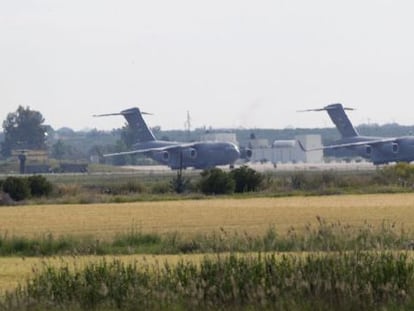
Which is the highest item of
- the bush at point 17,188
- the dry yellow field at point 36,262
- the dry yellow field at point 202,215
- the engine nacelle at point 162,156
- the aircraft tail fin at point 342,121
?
the aircraft tail fin at point 342,121

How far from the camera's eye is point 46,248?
3725 cm

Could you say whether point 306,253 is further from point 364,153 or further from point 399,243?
point 364,153

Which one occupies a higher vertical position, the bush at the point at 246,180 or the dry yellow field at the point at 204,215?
the bush at the point at 246,180

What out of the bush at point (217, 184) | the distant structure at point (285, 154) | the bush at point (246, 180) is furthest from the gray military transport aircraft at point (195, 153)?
the distant structure at point (285, 154)

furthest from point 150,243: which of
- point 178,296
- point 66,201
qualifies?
point 66,201

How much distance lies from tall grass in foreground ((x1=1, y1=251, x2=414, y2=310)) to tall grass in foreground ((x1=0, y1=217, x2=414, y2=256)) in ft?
4.80

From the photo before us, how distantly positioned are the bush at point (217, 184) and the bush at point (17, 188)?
391 inches

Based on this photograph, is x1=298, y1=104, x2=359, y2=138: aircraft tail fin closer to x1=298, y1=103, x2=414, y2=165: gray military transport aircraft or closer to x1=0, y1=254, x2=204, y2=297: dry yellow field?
x1=298, y1=103, x2=414, y2=165: gray military transport aircraft

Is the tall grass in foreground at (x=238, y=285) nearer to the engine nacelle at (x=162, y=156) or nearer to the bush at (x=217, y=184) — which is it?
the bush at (x=217, y=184)

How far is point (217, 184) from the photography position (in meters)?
76.9

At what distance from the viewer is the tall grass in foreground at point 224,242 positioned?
1045 inches

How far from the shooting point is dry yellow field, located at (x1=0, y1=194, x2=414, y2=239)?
4625 centimetres

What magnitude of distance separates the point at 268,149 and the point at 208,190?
114m

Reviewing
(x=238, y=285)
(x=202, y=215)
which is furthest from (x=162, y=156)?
(x=238, y=285)
